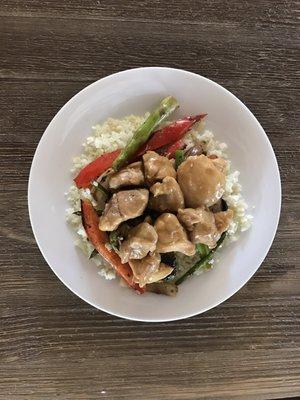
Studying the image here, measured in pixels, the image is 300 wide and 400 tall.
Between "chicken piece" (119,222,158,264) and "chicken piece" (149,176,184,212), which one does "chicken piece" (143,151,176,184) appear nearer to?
"chicken piece" (149,176,184,212)

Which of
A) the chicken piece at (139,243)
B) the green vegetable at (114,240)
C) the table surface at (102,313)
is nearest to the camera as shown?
the chicken piece at (139,243)

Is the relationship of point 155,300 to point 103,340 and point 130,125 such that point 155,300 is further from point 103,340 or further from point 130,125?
point 130,125

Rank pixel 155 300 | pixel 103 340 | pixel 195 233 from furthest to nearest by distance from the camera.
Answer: pixel 103 340 < pixel 155 300 < pixel 195 233

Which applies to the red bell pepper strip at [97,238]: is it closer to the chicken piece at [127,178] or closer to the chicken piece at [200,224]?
the chicken piece at [127,178]

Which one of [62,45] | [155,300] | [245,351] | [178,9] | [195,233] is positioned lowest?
[245,351]

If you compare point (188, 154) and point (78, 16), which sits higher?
point (78, 16)

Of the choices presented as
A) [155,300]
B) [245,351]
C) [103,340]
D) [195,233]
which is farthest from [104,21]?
[245,351]

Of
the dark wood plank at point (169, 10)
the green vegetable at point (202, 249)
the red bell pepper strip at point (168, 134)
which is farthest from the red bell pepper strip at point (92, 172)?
the dark wood plank at point (169, 10)
